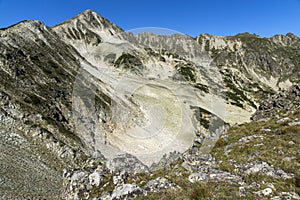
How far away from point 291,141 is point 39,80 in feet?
171

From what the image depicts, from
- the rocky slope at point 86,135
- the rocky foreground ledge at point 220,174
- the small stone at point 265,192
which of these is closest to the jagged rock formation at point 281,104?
the rocky slope at point 86,135

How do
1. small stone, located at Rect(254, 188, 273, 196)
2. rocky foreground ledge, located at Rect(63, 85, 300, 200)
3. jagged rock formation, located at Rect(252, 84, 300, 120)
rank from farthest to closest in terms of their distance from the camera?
1. jagged rock formation, located at Rect(252, 84, 300, 120)
2. rocky foreground ledge, located at Rect(63, 85, 300, 200)
3. small stone, located at Rect(254, 188, 273, 196)

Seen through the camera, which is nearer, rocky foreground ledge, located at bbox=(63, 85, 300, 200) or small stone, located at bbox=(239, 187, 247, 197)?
small stone, located at bbox=(239, 187, 247, 197)

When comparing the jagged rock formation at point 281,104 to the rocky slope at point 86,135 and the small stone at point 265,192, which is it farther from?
the small stone at point 265,192

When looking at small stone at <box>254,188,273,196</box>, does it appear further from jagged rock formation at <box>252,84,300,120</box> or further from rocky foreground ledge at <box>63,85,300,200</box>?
jagged rock formation at <box>252,84,300,120</box>

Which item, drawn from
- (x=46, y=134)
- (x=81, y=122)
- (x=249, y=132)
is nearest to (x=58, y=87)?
(x=81, y=122)

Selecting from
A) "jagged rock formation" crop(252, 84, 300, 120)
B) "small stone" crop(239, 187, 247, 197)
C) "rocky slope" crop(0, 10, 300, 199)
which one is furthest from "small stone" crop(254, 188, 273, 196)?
"jagged rock formation" crop(252, 84, 300, 120)

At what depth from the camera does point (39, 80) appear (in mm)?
55500

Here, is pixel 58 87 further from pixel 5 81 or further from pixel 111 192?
pixel 111 192

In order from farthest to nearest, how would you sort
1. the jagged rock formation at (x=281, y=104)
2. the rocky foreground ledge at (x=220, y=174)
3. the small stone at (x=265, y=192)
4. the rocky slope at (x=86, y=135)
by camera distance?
the jagged rock formation at (x=281, y=104)
the rocky slope at (x=86, y=135)
the rocky foreground ledge at (x=220, y=174)
the small stone at (x=265, y=192)

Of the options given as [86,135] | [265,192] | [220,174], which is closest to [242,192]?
[265,192]

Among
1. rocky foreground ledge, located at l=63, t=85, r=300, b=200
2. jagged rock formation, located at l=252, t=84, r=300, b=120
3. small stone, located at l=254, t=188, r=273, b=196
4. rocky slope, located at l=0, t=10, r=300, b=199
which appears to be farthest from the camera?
jagged rock formation, located at l=252, t=84, r=300, b=120

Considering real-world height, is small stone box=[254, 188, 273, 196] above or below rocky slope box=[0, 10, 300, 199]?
below

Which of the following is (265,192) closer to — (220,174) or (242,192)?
(242,192)
